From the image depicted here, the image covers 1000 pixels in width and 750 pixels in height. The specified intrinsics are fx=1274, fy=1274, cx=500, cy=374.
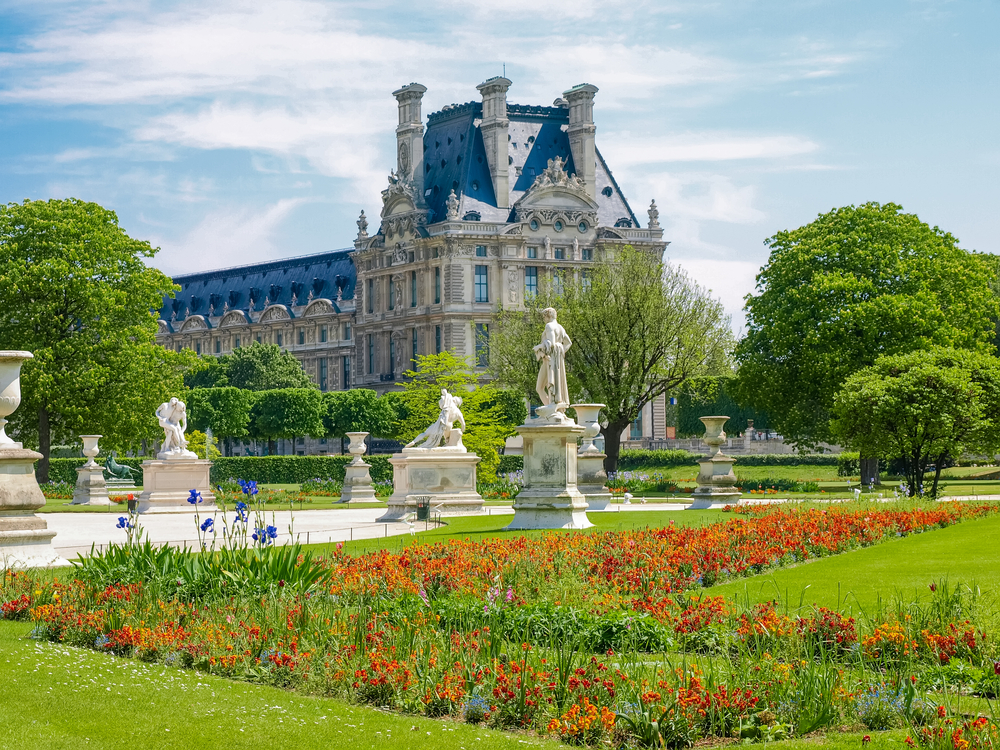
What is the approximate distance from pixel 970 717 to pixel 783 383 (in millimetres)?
39289

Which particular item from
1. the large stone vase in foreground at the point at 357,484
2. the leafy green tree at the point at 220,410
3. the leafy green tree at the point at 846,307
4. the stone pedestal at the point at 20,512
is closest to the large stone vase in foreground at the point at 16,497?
the stone pedestal at the point at 20,512

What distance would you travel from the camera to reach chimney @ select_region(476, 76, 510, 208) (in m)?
93.6

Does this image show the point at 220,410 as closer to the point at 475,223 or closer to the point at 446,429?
the point at 475,223

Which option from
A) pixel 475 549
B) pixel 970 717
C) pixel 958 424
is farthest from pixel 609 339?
pixel 970 717

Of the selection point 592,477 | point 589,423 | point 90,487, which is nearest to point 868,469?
point 589,423

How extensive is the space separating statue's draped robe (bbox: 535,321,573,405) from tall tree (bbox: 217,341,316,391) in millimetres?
75267

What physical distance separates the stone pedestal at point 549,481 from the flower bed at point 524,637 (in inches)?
289

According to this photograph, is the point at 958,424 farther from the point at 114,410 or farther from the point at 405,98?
the point at 405,98

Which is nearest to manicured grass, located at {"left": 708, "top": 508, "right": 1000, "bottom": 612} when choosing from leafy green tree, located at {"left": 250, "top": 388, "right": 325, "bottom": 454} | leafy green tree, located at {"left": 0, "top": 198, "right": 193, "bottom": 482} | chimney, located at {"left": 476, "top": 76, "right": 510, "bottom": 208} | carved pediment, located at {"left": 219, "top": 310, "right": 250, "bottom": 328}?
leafy green tree, located at {"left": 0, "top": 198, "right": 193, "bottom": 482}

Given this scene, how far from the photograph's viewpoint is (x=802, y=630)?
9.33 meters

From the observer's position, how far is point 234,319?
12631cm

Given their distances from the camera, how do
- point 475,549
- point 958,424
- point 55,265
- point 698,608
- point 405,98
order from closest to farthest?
point 698,608, point 475,549, point 958,424, point 55,265, point 405,98

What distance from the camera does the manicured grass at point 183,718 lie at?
759 cm

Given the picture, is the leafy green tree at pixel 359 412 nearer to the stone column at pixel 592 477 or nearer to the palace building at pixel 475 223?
the palace building at pixel 475 223
